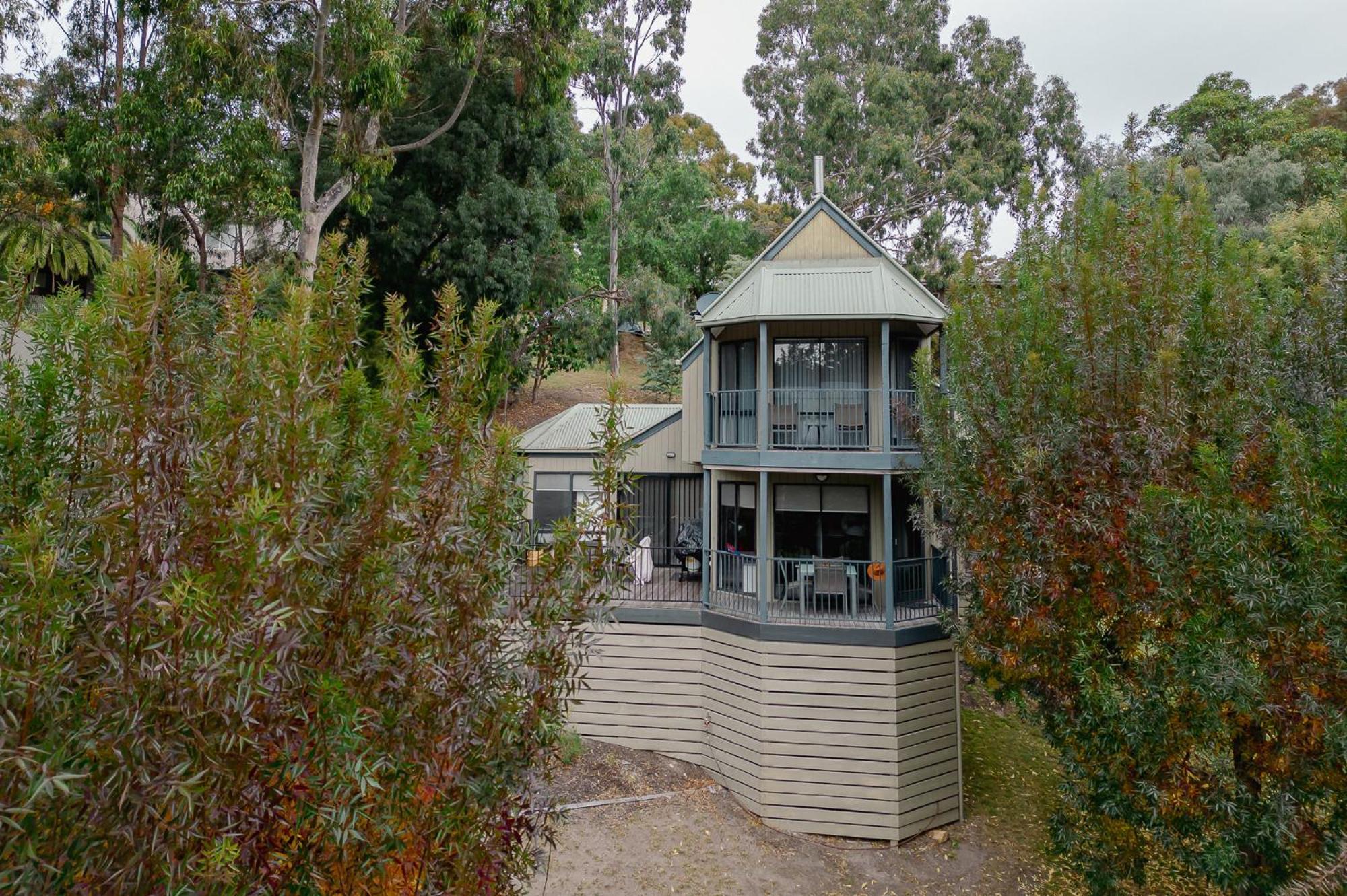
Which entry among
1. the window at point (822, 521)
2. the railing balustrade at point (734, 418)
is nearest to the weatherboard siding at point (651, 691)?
Result: the window at point (822, 521)

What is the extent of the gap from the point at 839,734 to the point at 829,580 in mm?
2320

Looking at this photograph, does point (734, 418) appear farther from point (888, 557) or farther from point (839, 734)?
point (839, 734)

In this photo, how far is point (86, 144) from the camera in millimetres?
12969

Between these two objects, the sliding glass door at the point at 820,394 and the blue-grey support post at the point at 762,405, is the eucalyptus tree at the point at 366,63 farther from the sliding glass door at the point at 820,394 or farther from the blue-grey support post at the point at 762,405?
the sliding glass door at the point at 820,394

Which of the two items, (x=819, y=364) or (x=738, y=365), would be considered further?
(x=738, y=365)

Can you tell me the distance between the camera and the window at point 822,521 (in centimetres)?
1209

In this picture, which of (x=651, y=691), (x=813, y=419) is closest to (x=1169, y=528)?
(x=813, y=419)

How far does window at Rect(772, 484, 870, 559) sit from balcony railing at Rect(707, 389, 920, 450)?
87 centimetres

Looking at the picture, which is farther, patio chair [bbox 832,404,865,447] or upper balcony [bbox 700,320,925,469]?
patio chair [bbox 832,404,865,447]

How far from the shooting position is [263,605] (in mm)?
2455

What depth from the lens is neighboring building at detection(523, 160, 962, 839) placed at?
10430mm

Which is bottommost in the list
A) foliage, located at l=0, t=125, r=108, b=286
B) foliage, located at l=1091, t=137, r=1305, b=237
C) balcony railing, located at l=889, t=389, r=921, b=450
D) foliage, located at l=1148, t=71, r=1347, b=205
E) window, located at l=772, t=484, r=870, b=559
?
window, located at l=772, t=484, r=870, b=559

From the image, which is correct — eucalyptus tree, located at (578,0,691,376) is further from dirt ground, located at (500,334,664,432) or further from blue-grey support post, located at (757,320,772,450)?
blue-grey support post, located at (757,320,772,450)

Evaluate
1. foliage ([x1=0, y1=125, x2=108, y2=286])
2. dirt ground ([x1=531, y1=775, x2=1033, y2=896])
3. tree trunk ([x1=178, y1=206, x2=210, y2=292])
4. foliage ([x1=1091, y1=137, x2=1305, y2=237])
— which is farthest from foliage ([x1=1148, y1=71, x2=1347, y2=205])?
foliage ([x1=0, y1=125, x2=108, y2=286])
